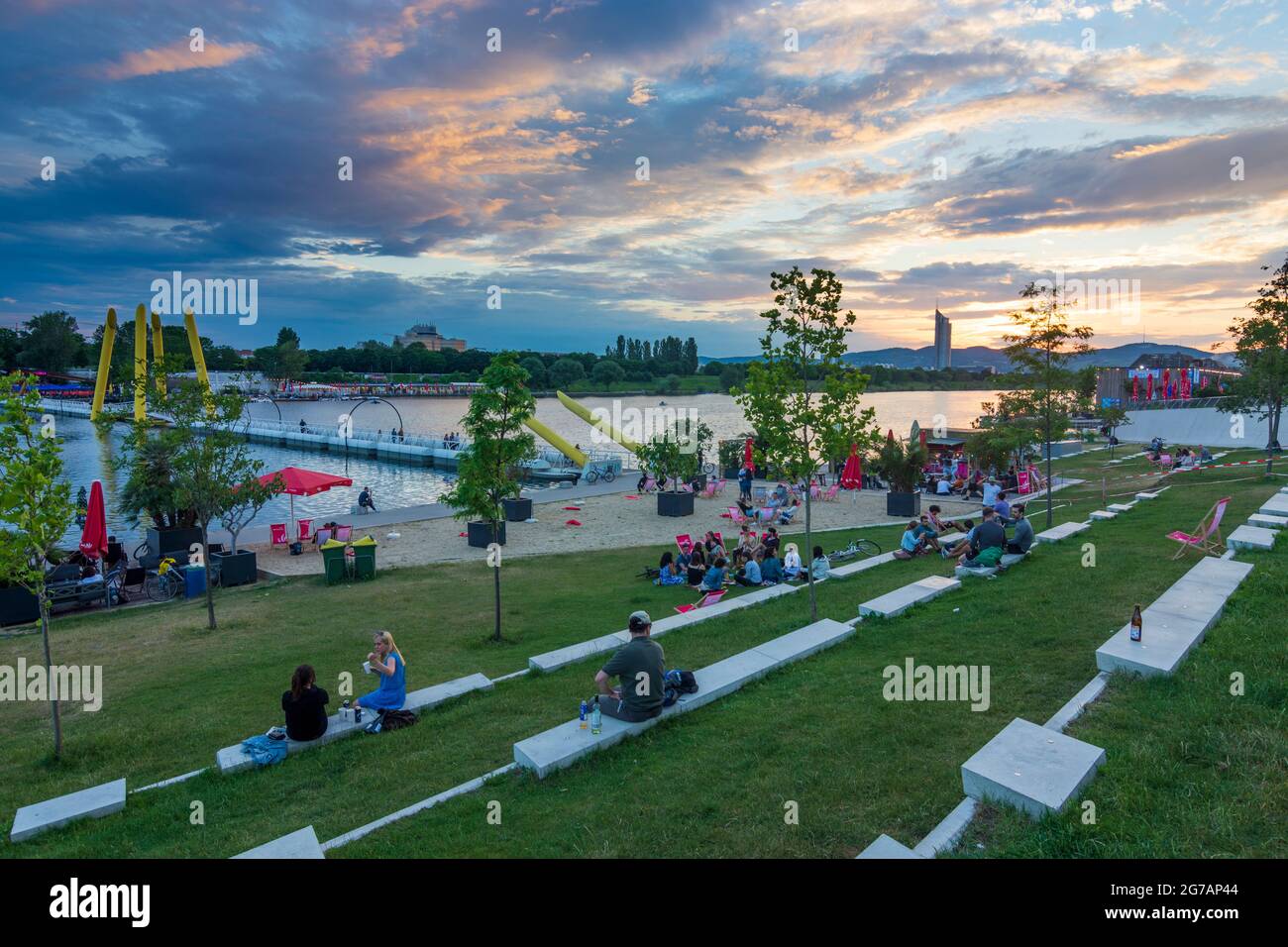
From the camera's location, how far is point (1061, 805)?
14.5 feet

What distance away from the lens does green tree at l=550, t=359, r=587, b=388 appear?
6585 inches

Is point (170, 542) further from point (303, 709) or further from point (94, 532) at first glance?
point (303, 709)

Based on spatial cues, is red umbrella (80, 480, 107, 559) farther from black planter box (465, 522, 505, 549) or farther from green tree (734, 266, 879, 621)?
green tree (734, 266, 879, 621)

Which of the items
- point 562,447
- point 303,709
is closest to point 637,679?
point 303,709

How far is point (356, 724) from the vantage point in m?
7.65

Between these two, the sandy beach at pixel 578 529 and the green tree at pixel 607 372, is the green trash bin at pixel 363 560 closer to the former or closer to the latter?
the sandy beach at pixel 578 529

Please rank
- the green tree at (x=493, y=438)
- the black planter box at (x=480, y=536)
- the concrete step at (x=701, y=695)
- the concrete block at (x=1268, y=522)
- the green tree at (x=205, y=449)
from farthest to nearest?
1. the black planter box at (x=480, y=536)
2. the green tree at (x=205, y=449)
3. the concrete block at (x=1268, y=522)
4. the green tree at (x=493, y=438)
5. the concrete step at (x=701, y=695)

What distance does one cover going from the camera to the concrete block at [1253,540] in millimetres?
10844

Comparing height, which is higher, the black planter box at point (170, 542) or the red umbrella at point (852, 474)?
the red umbrella at point (852, 474)

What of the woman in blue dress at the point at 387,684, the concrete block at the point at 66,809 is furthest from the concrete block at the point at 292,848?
the woman in blue dress at the point at 387,684

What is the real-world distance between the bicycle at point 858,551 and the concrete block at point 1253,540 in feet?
21.9
